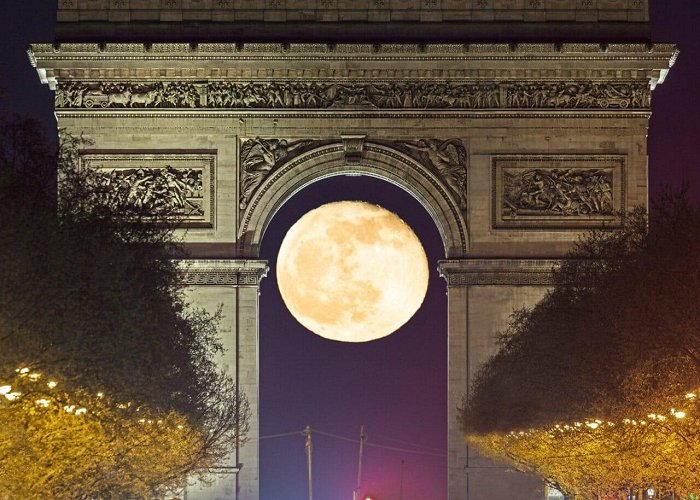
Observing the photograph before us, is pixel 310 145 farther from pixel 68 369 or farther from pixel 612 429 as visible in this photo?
pixel 68 369

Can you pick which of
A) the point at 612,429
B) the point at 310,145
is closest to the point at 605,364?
the point at 612,429

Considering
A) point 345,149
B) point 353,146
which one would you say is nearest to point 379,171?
point 353,146

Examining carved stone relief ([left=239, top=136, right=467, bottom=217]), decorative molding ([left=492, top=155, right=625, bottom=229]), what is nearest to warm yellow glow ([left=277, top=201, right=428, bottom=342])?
carved stone relief ([left=239, top=136, right=467, bottom=217])

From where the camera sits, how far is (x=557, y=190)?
63.0 metres

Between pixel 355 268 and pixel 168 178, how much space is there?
7.40 m

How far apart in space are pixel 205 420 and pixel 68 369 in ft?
49.9

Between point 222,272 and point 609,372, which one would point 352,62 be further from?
point 609,372

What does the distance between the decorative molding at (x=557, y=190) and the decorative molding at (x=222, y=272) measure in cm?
730

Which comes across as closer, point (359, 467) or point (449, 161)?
point (449, 161)

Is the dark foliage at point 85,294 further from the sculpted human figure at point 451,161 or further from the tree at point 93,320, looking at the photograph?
the sculpted human figure at point 451,161

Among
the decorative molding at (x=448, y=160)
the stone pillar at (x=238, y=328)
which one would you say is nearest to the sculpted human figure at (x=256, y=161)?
the stone pillar at (x=238, y=328)

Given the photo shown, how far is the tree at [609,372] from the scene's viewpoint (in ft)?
146

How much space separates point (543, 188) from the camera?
6300 centimetres

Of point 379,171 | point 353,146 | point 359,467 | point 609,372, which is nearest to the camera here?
point 609,372
